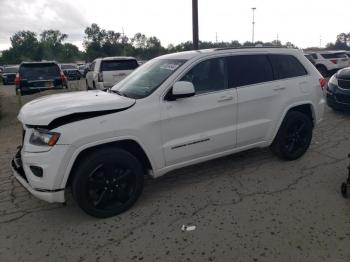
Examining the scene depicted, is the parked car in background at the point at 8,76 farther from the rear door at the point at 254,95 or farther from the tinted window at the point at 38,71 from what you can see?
→ the rear door at the point at 254,95

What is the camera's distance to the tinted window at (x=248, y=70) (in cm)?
428

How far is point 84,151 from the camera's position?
3350mm

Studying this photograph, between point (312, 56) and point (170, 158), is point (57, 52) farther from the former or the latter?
point (170, 158)

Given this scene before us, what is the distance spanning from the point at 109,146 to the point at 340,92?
6.42 metres

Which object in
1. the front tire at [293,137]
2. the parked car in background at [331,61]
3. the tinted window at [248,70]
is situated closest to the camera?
the tinted window at [248,70]

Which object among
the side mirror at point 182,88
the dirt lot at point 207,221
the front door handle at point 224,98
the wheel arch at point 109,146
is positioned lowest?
the dirt lot at point 207,221

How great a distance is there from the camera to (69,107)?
3.27 metres

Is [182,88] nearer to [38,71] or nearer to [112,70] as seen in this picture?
[112,70]

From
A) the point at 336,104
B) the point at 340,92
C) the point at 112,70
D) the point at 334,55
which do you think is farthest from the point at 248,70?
the point at 334,55

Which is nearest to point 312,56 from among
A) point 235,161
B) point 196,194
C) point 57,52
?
point 235,161

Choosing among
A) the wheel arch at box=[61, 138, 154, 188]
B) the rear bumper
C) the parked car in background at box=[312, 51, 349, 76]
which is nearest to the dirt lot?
the wheel arch at box=[61, 138, 154, 188]

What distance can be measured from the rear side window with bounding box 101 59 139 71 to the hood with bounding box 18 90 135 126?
745cm

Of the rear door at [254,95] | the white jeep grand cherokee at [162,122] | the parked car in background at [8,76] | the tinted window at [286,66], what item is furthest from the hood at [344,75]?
the parked car in background at [8,76]

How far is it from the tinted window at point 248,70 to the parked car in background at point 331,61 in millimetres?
15349
